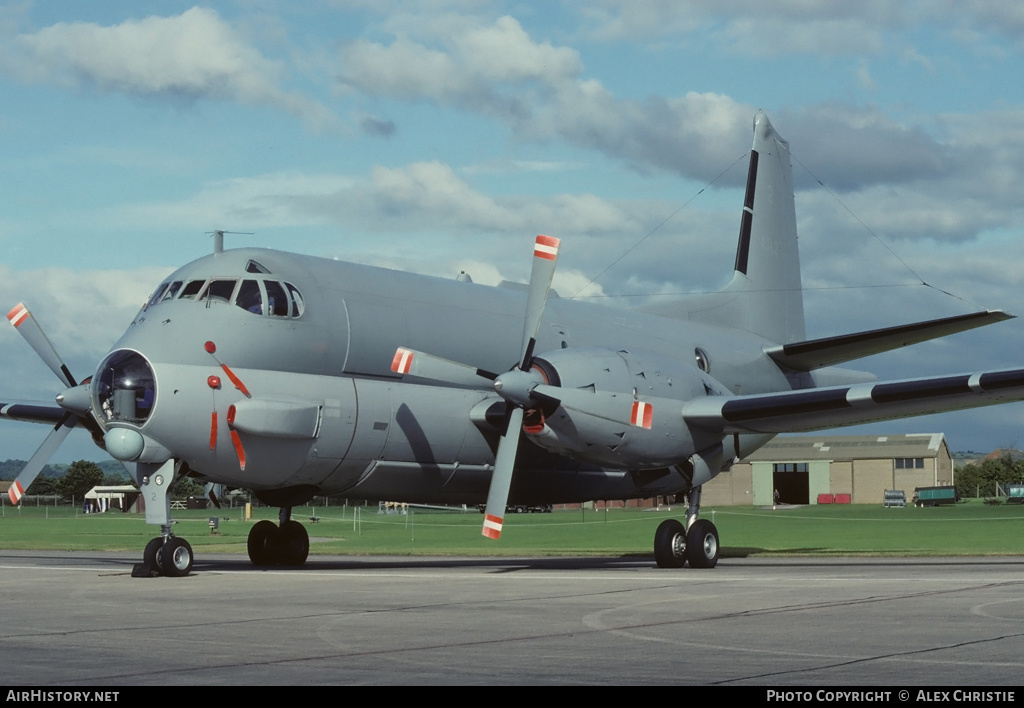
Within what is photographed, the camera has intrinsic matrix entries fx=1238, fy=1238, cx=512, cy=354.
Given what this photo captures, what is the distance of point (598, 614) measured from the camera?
1316cm

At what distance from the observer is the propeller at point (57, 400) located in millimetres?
20438

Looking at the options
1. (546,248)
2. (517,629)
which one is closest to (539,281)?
(546,248)

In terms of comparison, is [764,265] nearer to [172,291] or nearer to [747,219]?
[747,219]

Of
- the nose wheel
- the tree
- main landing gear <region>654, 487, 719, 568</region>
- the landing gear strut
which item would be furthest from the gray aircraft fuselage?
the tree

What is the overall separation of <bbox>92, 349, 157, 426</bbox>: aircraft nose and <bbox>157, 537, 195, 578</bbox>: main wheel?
2127 mm

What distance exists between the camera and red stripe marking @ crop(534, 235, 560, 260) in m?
22.4

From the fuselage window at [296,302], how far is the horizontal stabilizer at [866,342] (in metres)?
12.1

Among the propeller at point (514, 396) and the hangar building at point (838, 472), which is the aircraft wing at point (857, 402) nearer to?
the propeller at point (514, 396)

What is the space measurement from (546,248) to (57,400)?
8793mm

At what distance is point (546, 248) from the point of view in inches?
884

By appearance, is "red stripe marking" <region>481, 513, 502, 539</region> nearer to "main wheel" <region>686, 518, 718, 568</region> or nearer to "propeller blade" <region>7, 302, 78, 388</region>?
"main wheel" <region>686, 518, 718, 568</region>

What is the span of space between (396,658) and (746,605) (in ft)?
18.9
